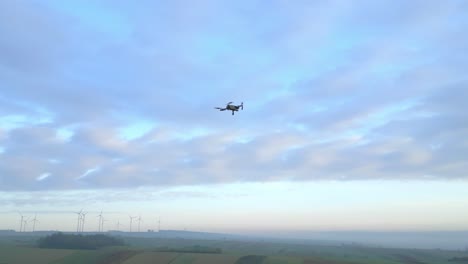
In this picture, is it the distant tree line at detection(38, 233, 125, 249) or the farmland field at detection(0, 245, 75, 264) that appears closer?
the farmland field at detection(0, 245, 75, 264)

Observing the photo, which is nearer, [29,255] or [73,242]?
[29,255]

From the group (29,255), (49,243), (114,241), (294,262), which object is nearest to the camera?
(294,262)

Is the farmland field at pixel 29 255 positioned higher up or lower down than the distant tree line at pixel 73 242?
lower down

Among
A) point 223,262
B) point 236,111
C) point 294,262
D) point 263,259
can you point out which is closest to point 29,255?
point 223,262

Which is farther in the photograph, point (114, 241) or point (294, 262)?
point (114, 241)

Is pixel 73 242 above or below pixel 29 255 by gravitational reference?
above

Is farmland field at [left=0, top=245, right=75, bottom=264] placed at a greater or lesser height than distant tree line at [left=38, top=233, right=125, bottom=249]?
lesser

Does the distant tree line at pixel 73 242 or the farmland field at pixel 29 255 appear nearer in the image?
the farmland field at pixel 29 255

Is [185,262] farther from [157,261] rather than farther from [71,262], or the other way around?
[71,262]

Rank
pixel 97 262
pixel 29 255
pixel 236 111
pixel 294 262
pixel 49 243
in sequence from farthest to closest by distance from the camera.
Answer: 1. pixel 49 243
2. pixel 29 255
3. pixel 97 262
4. pixel 294 262
5. pixel 236 111

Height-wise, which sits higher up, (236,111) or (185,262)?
(236,111)
